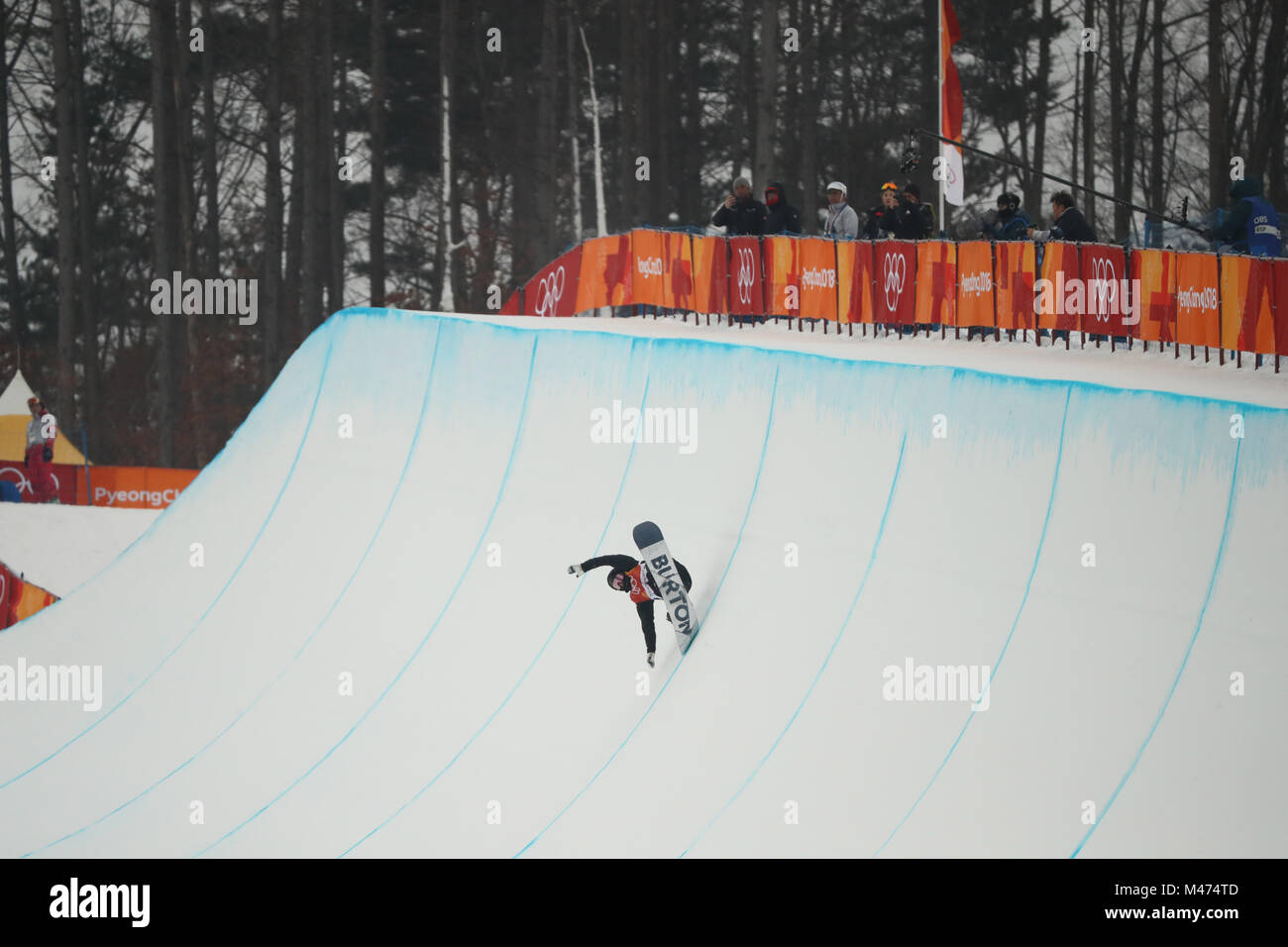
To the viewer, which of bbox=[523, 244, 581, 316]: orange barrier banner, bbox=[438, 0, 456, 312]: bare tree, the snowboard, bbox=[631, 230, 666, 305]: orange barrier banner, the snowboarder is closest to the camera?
the snowboard

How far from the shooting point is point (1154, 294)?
13102 millimetres

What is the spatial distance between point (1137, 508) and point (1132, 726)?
1.36 m

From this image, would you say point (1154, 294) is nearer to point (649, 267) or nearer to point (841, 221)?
point (841, 221)

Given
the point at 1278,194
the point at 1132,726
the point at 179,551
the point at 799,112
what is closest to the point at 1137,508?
the point at 1132,726

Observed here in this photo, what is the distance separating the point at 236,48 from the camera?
113 ft

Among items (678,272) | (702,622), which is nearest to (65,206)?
(678,272)

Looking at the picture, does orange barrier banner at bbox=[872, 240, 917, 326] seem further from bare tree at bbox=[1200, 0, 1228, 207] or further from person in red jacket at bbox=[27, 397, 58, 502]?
person in red jacket at bbox=[27, 397, 58, 502]

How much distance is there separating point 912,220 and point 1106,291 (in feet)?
9.72

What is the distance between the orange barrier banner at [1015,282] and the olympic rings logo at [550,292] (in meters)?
7.34

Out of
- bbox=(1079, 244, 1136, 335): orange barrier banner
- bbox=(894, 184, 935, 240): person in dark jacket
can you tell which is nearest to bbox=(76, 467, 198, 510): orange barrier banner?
bbox=(894, 184, 935, 240): person in dark jacket

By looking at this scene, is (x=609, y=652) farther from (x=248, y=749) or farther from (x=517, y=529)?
(x=248, y=749)

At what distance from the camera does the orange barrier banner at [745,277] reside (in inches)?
662

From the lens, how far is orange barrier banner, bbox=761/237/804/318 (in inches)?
648

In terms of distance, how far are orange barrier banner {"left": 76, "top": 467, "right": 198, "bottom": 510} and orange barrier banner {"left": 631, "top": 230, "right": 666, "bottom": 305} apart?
825cm
